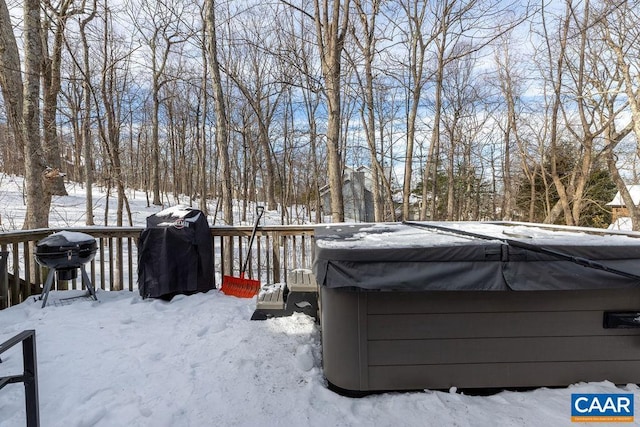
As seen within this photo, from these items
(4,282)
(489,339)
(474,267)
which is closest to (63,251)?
(4,282)

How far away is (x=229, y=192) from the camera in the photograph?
641cm

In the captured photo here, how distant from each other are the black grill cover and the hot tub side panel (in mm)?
2506

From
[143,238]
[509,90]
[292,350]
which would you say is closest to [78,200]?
[143,238]

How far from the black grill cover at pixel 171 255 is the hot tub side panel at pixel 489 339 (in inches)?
98.6

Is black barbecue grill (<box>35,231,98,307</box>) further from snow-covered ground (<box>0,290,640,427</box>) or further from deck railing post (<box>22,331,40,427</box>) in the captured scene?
deck railing post (<box>22,331,40,427</box>)

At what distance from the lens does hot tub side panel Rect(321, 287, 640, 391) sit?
2.17m

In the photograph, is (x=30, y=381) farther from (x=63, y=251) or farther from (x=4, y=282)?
(x=4, y=282)

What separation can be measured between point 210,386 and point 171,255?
2143 mm

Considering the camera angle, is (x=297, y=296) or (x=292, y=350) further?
(x=297, y=296)

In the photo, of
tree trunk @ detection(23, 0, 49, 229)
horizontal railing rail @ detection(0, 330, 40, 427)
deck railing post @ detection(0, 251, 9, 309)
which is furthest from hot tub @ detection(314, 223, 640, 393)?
tree trunk @ detection(23, 0, 49, 229)

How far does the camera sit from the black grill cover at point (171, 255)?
395 cm

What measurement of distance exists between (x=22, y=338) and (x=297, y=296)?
7.62ft

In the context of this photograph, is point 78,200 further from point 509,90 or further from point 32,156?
point 509,90

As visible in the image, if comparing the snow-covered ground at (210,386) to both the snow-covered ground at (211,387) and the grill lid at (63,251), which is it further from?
the grill lid at (63,251)
